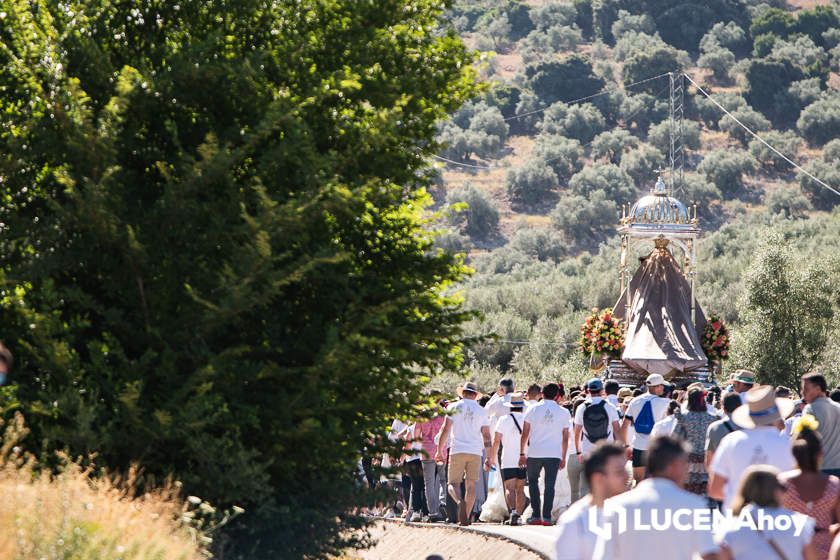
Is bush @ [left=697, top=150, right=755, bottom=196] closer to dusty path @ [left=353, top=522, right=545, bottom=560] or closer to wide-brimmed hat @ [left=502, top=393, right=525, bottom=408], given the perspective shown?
wide-brimmed hat @ [left=502, top=393, right=525, bottom=408]

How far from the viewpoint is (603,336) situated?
1045 inches

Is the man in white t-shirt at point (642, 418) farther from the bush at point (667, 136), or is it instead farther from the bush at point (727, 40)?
the bush at point (727, 40)

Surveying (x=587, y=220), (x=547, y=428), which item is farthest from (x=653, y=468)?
(x=587, y=220)

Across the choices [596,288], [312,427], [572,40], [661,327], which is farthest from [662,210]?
[572,40]

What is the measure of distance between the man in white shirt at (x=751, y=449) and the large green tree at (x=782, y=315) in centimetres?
3178

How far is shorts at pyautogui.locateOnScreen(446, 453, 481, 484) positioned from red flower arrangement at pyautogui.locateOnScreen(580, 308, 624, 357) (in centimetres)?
939

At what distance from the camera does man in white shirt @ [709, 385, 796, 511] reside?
9289mm

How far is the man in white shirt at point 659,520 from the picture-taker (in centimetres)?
652

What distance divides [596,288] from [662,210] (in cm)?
3675

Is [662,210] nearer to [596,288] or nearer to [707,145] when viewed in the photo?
[596,288]

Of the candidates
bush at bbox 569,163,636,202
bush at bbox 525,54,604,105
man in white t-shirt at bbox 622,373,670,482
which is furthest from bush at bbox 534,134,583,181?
man in white t-shirt at bbox 622,373,670,482

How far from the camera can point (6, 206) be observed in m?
11.4

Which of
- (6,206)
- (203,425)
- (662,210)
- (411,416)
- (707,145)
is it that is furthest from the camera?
(707,145)

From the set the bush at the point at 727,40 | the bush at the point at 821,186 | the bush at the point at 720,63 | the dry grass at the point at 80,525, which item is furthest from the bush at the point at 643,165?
the dry grass at the point at 80,525
